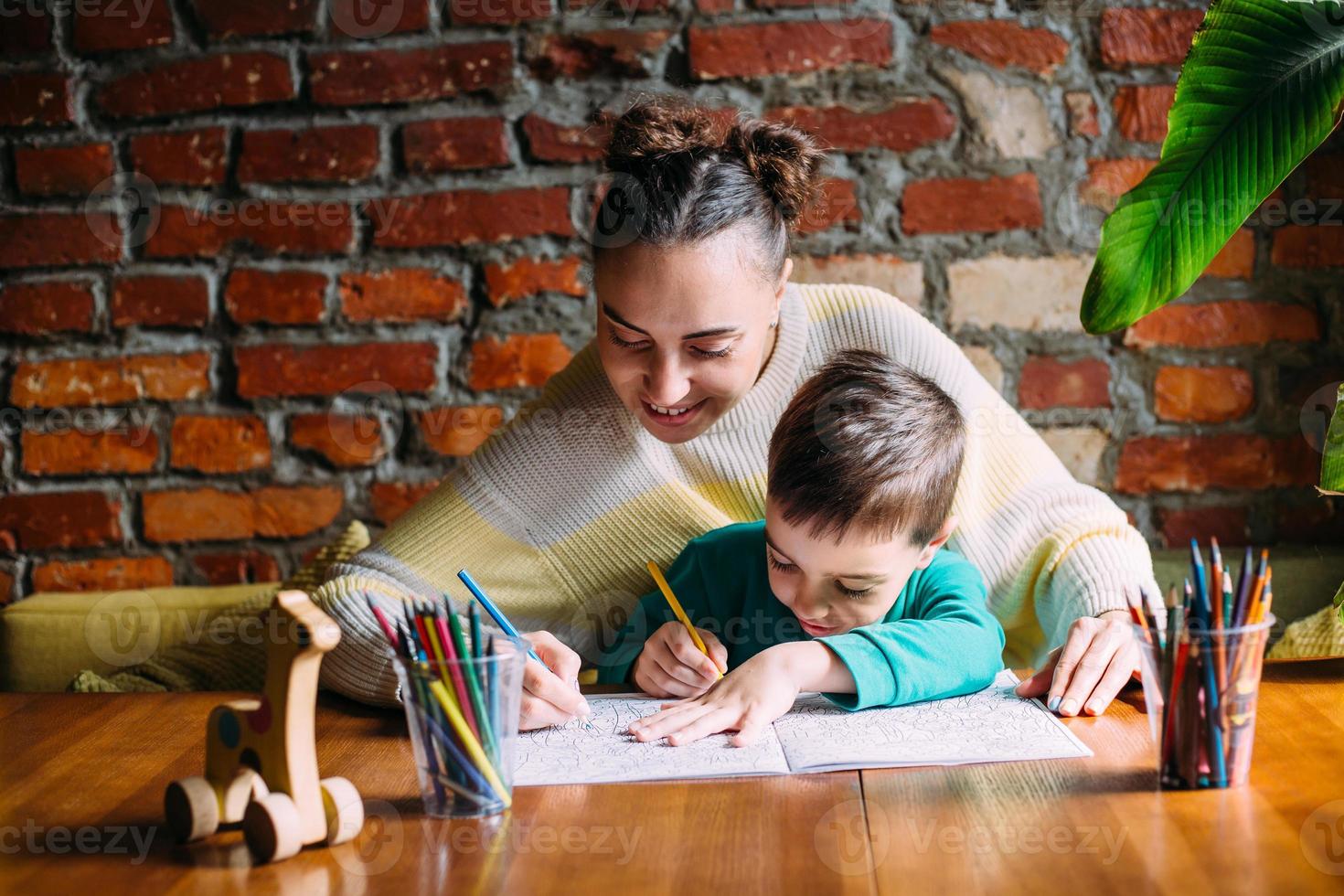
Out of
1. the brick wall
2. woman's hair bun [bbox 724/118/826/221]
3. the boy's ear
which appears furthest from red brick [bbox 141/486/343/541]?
the boy's ear

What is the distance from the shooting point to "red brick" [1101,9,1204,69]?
1646mm

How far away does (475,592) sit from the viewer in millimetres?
884

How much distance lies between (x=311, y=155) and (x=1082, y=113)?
3.43 ft

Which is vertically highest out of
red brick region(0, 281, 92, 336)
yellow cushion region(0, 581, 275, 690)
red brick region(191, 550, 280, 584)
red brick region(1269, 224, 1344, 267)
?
red brick region(1269, 224, 1344, 267)

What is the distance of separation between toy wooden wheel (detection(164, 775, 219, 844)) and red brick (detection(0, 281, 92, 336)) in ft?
3.81

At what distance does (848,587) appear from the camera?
1076 mm

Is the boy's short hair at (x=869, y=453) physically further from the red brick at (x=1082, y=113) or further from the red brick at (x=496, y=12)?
the red brick at (x=496, y=12)

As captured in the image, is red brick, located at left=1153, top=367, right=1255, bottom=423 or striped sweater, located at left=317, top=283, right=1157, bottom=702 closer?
striped sweater, located at left=317, top=283, right=1157, bottom=702

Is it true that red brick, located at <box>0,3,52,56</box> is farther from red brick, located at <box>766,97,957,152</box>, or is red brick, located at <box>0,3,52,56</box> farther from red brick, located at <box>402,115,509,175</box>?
red brick, located at <box>766,97,957,152</box>

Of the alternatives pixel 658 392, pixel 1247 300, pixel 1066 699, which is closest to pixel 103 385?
pixel 658 392

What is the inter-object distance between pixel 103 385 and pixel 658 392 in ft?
3.11

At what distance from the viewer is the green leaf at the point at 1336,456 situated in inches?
39.0

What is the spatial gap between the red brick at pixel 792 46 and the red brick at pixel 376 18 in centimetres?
37

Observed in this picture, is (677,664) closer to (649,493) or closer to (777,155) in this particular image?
(649,493)
